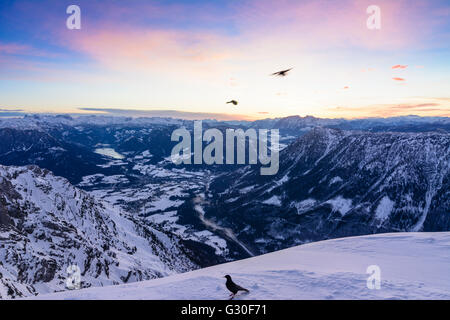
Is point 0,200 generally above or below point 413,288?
below

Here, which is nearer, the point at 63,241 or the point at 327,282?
the point at 327,282

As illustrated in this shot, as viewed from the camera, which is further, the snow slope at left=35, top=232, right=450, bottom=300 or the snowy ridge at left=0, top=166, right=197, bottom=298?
the snowy ridge at left=0, top=166, right=197, bottom=298

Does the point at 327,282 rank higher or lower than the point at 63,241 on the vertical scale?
higher

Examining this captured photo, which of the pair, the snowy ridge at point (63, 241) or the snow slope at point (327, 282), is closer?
the snow slope at point (327, 282)

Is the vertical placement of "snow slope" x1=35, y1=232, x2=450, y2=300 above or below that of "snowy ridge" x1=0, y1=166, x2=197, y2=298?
above

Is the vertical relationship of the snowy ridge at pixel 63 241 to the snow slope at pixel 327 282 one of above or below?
below
